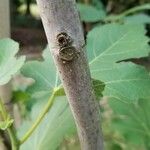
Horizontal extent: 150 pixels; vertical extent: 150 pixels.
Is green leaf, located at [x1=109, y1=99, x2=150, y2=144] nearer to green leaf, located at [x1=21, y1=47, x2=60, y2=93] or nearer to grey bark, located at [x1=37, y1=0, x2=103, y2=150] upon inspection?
green leaf, located at [x1=21, y1=47, x2=60, y2=93]

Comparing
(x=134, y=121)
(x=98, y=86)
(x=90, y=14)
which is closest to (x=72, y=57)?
(x=98, y=86)

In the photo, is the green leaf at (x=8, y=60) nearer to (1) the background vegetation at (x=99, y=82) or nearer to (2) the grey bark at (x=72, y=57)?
(1) the background vegetation at (x=99, y=82)

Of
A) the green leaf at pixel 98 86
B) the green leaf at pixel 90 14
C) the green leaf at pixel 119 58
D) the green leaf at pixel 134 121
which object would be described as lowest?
the green leaf at pixel 134 121

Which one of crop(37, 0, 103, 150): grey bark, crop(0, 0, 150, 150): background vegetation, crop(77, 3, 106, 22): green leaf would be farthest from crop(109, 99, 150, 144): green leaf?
crop(37, 0, 103, 150): grey bark

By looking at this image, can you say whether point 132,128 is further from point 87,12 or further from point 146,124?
point 87,12

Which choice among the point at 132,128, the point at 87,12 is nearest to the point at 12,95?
the point at 132,128

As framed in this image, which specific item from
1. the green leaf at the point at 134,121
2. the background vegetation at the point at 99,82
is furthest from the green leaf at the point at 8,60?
the green leaf at the point at 134,121

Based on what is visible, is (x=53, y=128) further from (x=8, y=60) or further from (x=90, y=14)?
(x=90, y=14)
